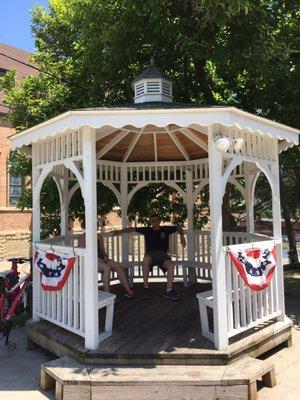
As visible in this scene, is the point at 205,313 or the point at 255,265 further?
the point at 255,265

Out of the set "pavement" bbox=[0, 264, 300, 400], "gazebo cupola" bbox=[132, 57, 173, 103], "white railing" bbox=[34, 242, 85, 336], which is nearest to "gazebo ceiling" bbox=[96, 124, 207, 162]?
"gazebo cupola" bbox=[132, 57, 173, 103]

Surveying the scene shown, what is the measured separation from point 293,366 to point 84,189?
346 centimetres

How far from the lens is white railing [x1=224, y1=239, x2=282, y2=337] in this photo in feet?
17.1

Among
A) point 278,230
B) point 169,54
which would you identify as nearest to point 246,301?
point 278,230

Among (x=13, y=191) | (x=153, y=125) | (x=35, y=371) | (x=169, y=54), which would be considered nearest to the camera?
(x=35, y=371)

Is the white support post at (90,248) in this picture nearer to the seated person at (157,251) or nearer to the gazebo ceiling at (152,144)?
the gazebo ceiling at (152,144)

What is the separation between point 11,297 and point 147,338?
96.5 inches

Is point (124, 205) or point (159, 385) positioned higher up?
point (124, 205)

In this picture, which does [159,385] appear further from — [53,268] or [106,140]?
[106,140]

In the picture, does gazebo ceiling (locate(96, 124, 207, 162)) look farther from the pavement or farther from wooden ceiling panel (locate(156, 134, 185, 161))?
the pavement

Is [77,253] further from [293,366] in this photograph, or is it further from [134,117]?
[293,366]

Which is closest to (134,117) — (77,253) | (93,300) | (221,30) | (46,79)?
(77,253)

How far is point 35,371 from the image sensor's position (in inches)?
211

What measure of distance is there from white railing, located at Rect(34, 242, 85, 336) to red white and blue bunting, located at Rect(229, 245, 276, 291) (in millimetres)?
1925
